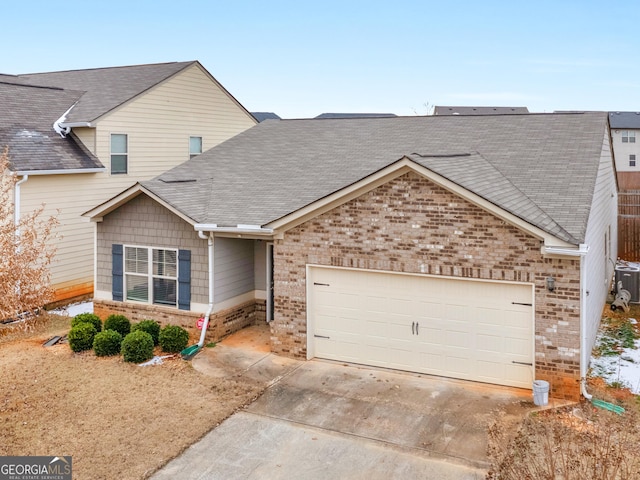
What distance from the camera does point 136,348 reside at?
11.6 meters

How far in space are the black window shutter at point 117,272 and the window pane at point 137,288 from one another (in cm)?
18

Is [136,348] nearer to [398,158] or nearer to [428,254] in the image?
[428,254]

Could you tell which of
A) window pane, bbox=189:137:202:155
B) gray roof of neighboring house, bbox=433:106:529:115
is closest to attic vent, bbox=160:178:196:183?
window pane, bbox=189:137:202:155

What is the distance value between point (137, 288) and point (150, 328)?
1595 millimetres

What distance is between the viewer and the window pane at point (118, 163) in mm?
18562

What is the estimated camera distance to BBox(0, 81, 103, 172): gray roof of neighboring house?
52.0 feet

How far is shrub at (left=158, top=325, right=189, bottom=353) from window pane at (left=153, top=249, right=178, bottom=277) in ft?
5.28

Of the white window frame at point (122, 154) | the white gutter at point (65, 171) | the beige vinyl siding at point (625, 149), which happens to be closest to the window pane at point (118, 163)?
the white window frame at point (122, 154)

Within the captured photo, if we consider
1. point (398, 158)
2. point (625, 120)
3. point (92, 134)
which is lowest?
point (398, 158)

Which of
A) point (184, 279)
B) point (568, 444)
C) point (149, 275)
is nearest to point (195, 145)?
point (149, 275)

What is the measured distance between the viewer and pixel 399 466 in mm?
7516

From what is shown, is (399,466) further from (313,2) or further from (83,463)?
(313,2)

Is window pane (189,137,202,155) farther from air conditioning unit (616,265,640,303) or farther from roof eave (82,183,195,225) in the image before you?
air conditioning unit (616,265,640,303)

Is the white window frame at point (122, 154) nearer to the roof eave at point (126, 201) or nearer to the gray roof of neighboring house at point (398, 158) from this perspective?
the gray roof of neighboring house at point (398, 158)
